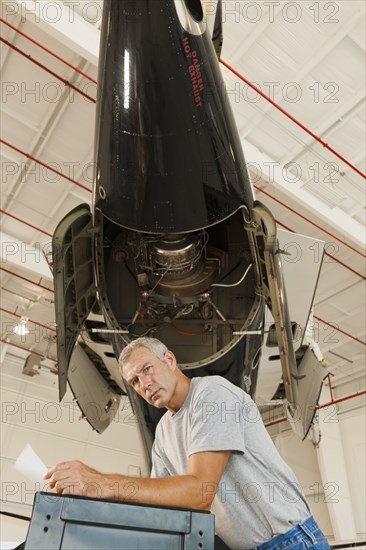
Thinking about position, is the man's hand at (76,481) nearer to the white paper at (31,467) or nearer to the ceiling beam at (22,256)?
the white paper at (31,467)

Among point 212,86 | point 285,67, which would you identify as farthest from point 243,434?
point 285,67

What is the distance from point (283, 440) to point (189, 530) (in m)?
17.5

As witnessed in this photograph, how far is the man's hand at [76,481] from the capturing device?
1.54m

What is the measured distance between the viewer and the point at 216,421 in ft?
6.15

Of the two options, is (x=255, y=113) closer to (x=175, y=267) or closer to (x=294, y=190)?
(x=294, y=190)

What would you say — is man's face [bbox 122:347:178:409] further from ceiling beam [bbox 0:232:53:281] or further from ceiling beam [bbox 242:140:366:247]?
ceiling beam [bbox 0:232:53:281]

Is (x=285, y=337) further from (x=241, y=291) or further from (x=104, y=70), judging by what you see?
(x=104, y=70)

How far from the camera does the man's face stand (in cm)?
216

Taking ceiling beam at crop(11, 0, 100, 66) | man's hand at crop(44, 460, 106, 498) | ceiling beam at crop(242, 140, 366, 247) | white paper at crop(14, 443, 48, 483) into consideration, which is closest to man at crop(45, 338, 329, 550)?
man's hand at crop(44, 460, 106, 498)

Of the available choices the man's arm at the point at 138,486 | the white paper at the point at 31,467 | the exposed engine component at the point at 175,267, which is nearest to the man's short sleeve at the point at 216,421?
the man's arm at the point at 138,486

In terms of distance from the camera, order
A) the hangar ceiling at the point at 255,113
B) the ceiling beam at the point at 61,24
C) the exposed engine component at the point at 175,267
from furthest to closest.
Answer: the hangar ceiling at the point at 255,113
the ceiling beam at the point at 61,24
the exposed engine component at the point at 175,267

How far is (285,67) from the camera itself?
861 centimetres

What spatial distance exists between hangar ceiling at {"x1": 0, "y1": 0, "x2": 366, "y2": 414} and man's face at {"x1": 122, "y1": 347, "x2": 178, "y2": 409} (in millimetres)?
6029

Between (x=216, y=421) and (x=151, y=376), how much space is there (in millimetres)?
424
